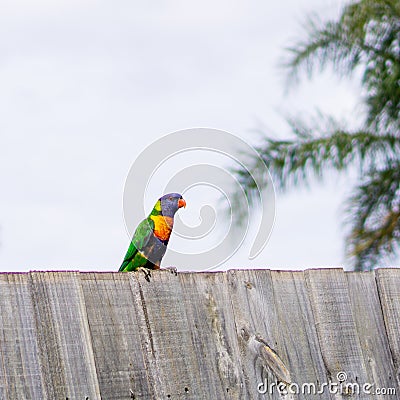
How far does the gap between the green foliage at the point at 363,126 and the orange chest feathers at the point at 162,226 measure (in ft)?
12.5

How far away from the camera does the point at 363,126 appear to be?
9359 millimetres

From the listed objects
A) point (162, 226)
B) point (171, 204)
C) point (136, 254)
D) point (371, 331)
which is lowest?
point (371, 331)

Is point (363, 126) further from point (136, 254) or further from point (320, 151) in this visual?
point (136, 254)

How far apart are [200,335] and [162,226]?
295 centimetres

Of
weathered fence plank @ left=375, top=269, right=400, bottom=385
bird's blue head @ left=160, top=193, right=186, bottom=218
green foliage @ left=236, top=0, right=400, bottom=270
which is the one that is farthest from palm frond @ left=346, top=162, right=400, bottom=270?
weathered fence plank @ left=375, top=269, right=400, bottom=385

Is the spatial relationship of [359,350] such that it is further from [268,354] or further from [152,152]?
[152,152]

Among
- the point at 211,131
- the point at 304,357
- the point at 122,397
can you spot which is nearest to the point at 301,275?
the point at 304,357

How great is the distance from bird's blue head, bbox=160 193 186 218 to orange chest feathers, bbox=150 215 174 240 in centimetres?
4

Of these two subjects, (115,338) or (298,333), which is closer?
(115,338)

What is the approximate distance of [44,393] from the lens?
6.74ft

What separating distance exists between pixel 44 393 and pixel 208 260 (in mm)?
677

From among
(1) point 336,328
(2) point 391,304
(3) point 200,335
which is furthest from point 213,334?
(2) point 391,304

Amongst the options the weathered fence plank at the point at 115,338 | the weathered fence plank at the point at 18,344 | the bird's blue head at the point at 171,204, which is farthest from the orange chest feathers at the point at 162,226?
the weathered fence plank at the point at 18,344

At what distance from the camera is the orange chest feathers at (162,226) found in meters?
5.19
